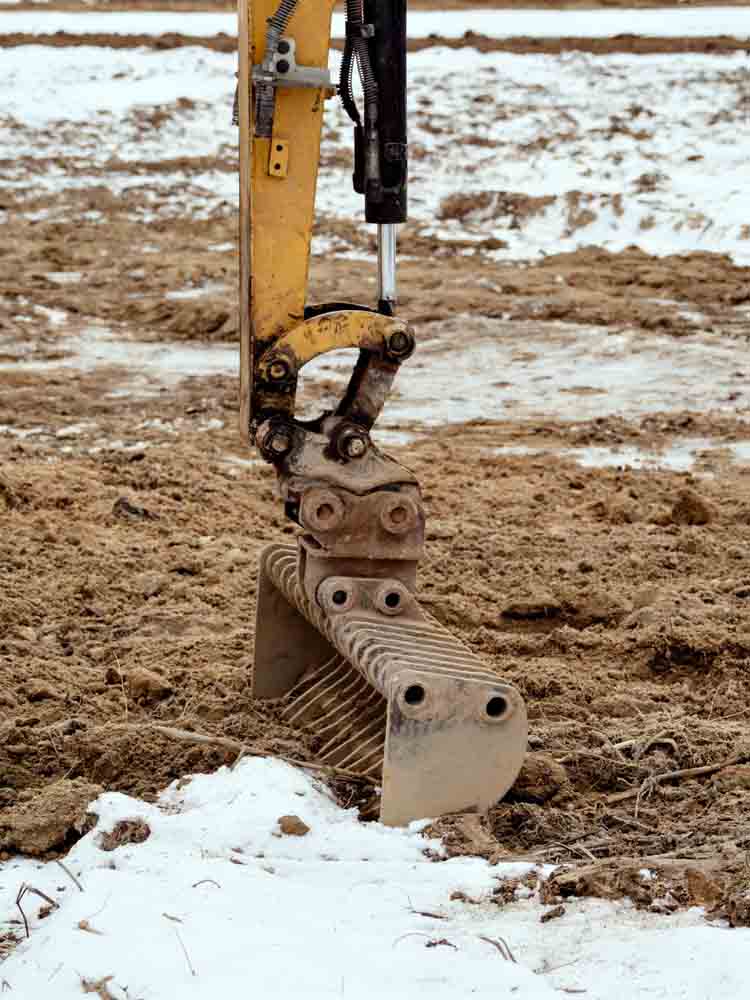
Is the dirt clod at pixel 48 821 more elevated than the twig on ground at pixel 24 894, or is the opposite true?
the twig on ground at pixel 24 894

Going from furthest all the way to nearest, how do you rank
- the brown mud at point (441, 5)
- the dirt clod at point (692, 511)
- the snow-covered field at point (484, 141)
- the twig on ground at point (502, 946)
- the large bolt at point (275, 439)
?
the brown mud at point (441, 5)
the snow-covered field at point (484, 141)
the dirt clod at point (692, 511)
the large bolt at point (275, 439)
the twig on ground at point (502, 946)

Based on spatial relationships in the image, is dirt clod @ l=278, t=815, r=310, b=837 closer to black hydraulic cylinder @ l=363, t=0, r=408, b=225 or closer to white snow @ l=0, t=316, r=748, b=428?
black hydraulic cylinder @ l=363, t=0, r=408, b=225

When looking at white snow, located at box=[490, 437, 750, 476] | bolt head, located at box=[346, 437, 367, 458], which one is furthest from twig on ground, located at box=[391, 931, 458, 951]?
white snow, located at box=[490, 437, 750, 476]

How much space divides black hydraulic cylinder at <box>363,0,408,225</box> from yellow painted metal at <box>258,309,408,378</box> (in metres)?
0.31

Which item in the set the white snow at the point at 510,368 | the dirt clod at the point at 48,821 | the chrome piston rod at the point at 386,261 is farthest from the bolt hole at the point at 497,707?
the white snow at the point at 510,368

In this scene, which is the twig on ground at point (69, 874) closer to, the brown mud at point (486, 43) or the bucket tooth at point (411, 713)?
the bucket tooth at point (411, 713)

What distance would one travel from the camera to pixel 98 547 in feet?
22.7

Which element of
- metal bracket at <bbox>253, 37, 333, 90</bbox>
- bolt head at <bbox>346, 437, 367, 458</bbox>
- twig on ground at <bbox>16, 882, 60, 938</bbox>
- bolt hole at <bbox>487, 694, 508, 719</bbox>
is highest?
metal bracket at <bbox>253, 37, 333, 90</bbox>

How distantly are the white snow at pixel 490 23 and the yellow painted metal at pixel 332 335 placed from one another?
21.0m

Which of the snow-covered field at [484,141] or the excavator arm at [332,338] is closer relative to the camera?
the excavator arm at [332,338]

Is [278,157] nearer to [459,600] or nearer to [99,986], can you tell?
[99,986]

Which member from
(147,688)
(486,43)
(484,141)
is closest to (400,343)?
(147,688)

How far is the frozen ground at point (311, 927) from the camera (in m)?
3.18

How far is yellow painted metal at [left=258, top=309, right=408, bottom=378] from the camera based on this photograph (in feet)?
14.6
